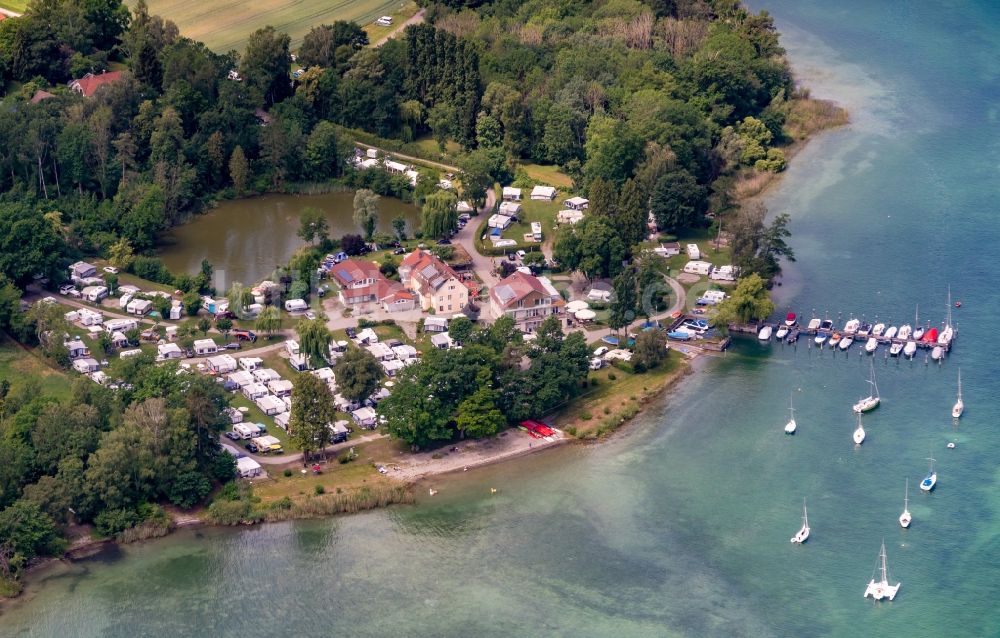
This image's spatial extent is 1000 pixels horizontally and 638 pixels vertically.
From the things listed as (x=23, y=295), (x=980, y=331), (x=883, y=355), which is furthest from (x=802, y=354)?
(x=23, y=295)

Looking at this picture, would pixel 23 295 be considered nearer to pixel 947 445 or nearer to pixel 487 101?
pixel 487 101

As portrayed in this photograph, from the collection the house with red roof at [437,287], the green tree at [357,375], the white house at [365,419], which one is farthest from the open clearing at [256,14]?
the white house at [365,419]

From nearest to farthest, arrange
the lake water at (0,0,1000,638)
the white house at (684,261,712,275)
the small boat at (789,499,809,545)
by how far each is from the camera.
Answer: the lake water at (0,0,1000,638), the small boat at (789,499,809,545), the white house at (684,261,712,275)

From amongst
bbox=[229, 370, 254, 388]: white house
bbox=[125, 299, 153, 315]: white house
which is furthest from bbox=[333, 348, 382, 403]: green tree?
bbox=[125, 299, 153, 315]: white house

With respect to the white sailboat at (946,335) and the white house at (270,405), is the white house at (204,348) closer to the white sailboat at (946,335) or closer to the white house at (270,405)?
the white house at (270,405)

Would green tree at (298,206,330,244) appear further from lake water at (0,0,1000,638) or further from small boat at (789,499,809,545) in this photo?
small boat at (789,499,809,545)

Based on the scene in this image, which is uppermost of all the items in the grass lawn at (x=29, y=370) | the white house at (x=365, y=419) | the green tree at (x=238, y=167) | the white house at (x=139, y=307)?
the green tree at (x=238, y=167)

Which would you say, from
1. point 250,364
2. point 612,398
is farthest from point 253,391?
point 612,398
